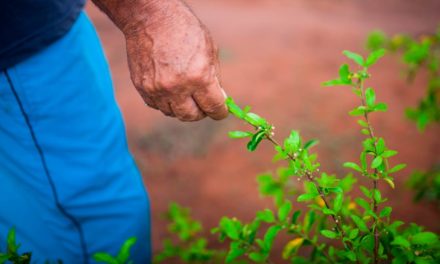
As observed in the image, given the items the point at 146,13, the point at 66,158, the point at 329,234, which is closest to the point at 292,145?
the point at 329,234

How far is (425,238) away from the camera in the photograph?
1.03 metres

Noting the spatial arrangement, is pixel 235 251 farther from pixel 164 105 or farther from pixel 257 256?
pixel 164 105

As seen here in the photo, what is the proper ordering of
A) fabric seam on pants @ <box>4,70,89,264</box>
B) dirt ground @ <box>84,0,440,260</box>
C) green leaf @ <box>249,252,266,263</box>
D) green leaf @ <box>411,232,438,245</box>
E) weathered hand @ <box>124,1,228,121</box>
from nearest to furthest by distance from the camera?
1. green leaf @ <box>411,232,438,245</box>
2. weathered hand @ <box>124,1,228,121</box>
3. green leaf @ <box>249,252,266,263</box>
4. fabric seam on pants @ <box>4,70,89,264</box>
5. dirt ground @ <box>84,0,440,260</box>

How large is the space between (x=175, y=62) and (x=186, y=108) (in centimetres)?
14

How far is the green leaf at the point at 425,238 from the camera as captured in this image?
103 cm

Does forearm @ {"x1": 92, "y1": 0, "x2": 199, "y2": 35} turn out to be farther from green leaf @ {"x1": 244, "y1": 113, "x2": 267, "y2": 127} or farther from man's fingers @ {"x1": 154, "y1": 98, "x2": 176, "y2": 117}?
green leaf @ {"x1": 244, "y1": 113, "x2": 267, "y2": 127}

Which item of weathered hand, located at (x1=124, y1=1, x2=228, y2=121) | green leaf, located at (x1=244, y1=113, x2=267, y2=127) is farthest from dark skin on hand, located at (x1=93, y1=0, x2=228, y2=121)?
green leaf, located at (x1=244, y1=113, x2=267, y2=127)

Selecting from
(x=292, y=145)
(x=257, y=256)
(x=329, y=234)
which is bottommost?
(x=257, y=256)

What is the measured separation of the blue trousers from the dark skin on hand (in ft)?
1.33

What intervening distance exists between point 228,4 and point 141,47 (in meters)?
5.05

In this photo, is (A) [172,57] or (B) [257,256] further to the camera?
(B) [257,256]

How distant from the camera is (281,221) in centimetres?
137

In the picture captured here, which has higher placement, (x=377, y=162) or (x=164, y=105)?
(x=164, y=105)

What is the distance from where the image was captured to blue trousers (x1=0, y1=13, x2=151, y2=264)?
4.93 feet
